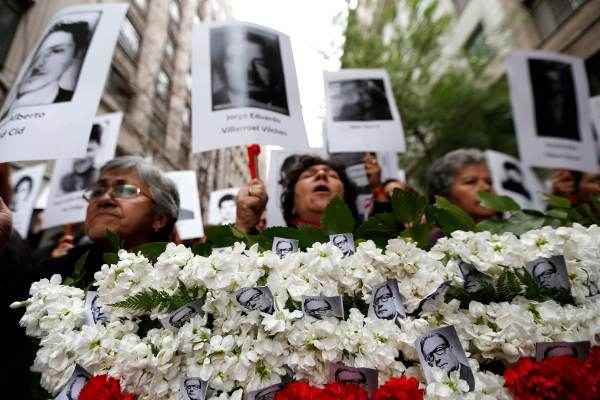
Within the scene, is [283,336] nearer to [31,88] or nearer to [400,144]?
[31,88]

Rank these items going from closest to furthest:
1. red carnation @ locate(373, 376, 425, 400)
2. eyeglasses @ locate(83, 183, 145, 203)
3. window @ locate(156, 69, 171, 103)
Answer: red carnation @ locate(373, 376, 425, 400) < eyeglasses @ locate(83, 183, 145, 203) < window @ locate(156, 69, 171, 103)

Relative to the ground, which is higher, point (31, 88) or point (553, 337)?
point (31, 88)

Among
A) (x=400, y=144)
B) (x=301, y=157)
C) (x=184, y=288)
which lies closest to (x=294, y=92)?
(x=301, y=157)

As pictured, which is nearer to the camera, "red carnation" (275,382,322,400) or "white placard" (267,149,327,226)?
"red carnation" (275,382,322,400)

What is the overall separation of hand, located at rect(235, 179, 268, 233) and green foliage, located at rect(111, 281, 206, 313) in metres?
0.62

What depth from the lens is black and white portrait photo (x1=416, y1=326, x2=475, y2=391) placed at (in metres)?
0.79

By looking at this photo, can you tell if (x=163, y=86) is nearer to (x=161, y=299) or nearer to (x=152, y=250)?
(x=152, y=250)

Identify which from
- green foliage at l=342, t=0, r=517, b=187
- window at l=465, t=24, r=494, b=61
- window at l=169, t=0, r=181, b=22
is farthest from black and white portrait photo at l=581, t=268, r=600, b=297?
window at l=169, t=0, r=181, b=22

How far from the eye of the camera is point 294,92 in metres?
1.87

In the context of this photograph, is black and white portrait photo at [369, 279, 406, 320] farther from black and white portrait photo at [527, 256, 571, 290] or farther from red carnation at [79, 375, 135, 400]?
red carnation at [79, 375, 135, 400]

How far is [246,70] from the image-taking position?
70.4 inches

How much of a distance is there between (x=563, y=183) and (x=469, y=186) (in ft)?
3.80

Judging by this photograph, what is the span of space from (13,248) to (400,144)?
2.00 metres

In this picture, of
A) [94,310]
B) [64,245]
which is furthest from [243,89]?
[64,245]
